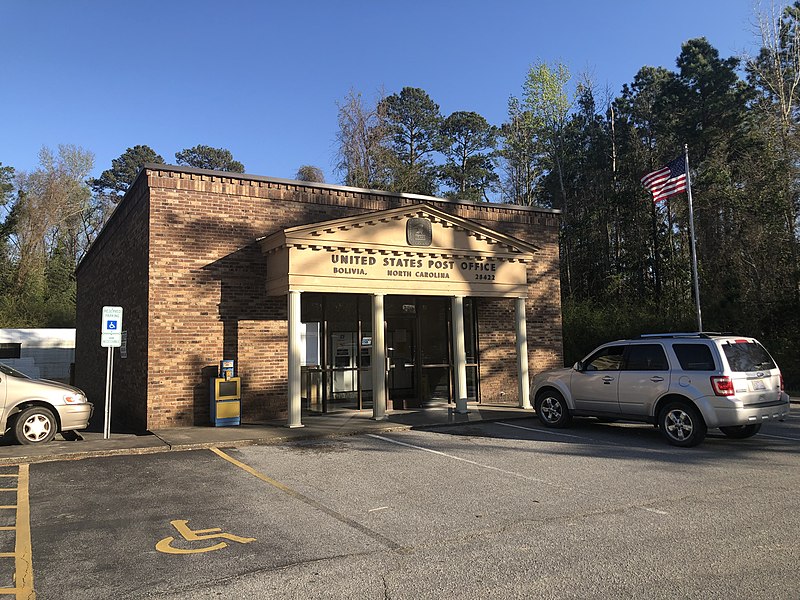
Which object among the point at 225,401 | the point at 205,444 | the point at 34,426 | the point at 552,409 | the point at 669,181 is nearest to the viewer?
the point at 205,444

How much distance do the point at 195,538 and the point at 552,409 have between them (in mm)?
8294

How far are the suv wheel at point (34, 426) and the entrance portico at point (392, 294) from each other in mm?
4322

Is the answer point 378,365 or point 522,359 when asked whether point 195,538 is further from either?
point 522,359

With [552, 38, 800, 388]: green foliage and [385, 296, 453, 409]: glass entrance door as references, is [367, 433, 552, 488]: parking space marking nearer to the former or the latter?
[385, 296, 453, 409]: glass entrance door

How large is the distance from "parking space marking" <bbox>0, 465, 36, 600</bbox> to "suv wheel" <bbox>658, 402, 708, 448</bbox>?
9054 millimetres

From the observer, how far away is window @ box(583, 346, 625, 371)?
11062 mm

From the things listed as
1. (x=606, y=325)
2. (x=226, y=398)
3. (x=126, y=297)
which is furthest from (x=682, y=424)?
(x=606, y=325)

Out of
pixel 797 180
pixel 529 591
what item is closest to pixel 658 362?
pixel 529 591

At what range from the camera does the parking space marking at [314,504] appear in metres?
5.42

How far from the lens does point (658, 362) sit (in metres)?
10.3

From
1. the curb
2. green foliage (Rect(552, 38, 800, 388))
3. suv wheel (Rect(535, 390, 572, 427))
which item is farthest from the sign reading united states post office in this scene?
green foliage (Rect(552, 38, 800, 388))

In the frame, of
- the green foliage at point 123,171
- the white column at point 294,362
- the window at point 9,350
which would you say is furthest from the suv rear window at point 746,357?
the green foliage at point 123,171

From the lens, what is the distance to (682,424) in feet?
32.3

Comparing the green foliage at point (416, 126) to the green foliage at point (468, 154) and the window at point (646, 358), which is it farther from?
the window at point (646, 358)
